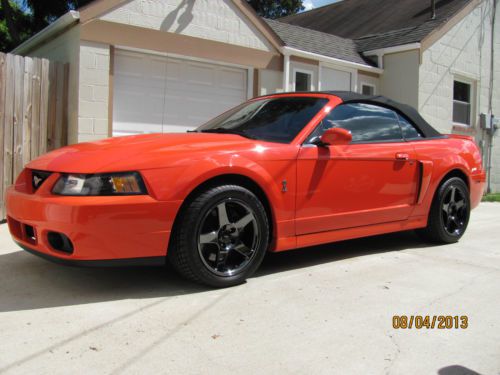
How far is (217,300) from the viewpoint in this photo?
11.1ft

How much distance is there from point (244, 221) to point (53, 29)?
595 centimetres

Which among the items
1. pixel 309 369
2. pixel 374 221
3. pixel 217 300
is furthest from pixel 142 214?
pixel 374 221

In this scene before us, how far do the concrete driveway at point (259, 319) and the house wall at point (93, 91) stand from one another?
10.3 feet

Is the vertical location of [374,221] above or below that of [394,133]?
below

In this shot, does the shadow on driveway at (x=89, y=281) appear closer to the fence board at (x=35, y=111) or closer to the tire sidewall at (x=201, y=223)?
the tire sidewall at (x=201, y=223)

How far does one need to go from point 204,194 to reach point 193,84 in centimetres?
551

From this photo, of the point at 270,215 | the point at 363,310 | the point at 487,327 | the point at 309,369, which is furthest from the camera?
the point at 270,215

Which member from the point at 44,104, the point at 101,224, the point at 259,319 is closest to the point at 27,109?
the point at 44,104

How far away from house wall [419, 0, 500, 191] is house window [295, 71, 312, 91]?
281 centimetres

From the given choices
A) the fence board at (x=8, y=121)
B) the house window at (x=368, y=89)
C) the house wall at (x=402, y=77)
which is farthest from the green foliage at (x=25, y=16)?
the fence board at (x=8, y=121)

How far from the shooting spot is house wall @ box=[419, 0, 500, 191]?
11836 mm

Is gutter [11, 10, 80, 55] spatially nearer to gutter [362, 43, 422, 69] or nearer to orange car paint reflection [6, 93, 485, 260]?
orange car paint reflection [6, 93, 485, 260]

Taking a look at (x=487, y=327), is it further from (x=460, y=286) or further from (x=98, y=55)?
(x=98, y=55)

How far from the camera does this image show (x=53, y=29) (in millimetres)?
7922
